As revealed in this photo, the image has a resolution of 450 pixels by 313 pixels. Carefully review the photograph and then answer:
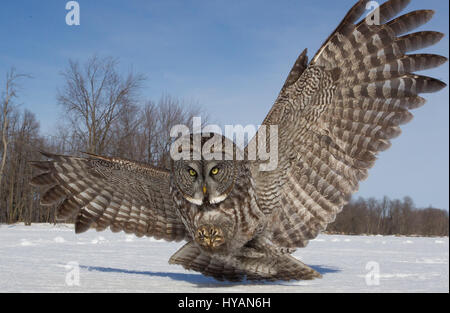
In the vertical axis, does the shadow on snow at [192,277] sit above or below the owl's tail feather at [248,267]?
below

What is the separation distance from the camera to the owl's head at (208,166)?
410cm

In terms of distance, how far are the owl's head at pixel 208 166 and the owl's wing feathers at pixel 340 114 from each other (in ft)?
1.60

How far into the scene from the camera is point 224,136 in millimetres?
4117

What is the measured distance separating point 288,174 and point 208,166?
1.22 m

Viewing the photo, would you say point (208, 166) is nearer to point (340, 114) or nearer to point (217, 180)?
point (217, 180)

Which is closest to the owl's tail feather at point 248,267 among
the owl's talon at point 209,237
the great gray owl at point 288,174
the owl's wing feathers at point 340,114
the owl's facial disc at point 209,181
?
the great gray owl at point 288,174

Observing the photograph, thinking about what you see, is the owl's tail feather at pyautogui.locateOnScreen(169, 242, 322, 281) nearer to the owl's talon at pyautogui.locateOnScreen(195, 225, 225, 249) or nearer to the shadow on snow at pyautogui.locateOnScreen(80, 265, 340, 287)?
the shadow on snow at pyautogui.locateOnScreen(80, 265, 340, 287)

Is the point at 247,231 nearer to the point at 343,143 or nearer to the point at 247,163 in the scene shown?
the point at 247,163

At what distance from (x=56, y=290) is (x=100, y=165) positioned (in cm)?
180

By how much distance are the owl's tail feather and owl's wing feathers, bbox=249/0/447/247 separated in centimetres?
47

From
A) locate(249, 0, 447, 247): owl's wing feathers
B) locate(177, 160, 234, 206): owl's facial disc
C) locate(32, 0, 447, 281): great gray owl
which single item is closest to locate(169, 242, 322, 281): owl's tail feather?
locate(32, 0, 447, 281): great gray owl

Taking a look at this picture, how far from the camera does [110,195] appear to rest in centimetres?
530

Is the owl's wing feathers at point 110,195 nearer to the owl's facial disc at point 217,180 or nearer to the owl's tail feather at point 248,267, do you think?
the owl's tail feather at point 248,267

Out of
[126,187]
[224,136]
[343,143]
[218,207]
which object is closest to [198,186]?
[218,207]
